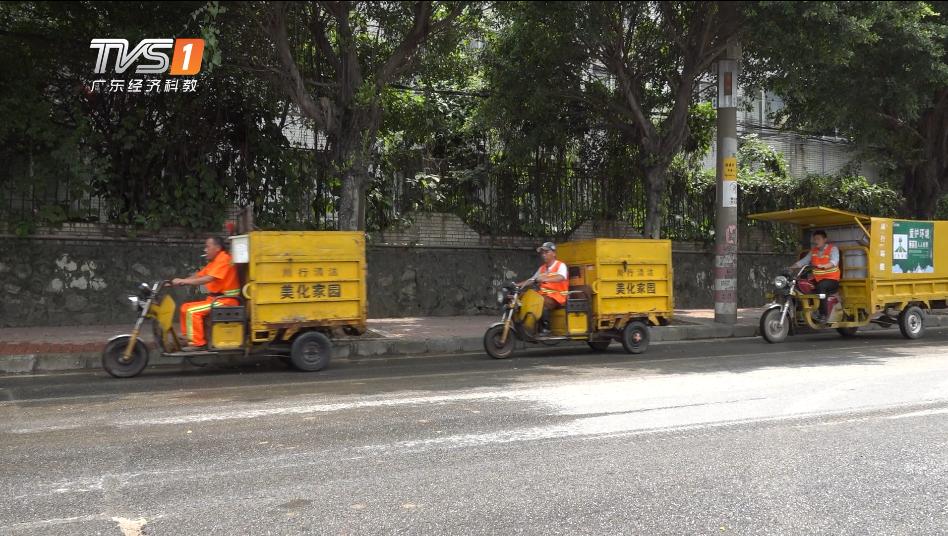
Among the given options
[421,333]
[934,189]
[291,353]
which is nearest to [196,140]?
[421,333]

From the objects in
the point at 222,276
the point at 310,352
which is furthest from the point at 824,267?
the point at 222,276

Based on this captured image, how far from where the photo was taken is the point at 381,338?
11.9 meters

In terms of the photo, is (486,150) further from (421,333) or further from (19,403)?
(19,403)

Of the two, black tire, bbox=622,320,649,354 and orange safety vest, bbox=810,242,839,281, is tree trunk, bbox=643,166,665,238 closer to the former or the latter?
orange safety vest, bbox=810,242,839,281

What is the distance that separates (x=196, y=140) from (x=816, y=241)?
1150cm

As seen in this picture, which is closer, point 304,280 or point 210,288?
point 210,288

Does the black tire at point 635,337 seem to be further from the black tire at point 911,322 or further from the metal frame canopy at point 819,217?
the black tire at point 911,322

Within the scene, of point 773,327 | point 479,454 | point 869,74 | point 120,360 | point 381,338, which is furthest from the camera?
point 869,74

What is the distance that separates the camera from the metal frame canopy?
13016 millimetres

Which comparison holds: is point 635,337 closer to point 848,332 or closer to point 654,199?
point 654,199

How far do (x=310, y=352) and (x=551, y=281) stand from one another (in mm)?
3511

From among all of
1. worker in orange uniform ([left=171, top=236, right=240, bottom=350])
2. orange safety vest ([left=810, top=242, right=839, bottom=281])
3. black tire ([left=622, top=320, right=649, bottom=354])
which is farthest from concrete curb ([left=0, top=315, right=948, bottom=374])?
orange safety vest ([left=810, top=242, right=839, bottom=281])

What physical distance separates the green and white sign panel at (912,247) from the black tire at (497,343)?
7.54 metres

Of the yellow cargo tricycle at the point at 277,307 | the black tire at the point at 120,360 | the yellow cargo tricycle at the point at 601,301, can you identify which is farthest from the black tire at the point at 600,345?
the black tire at the point at 120,360
